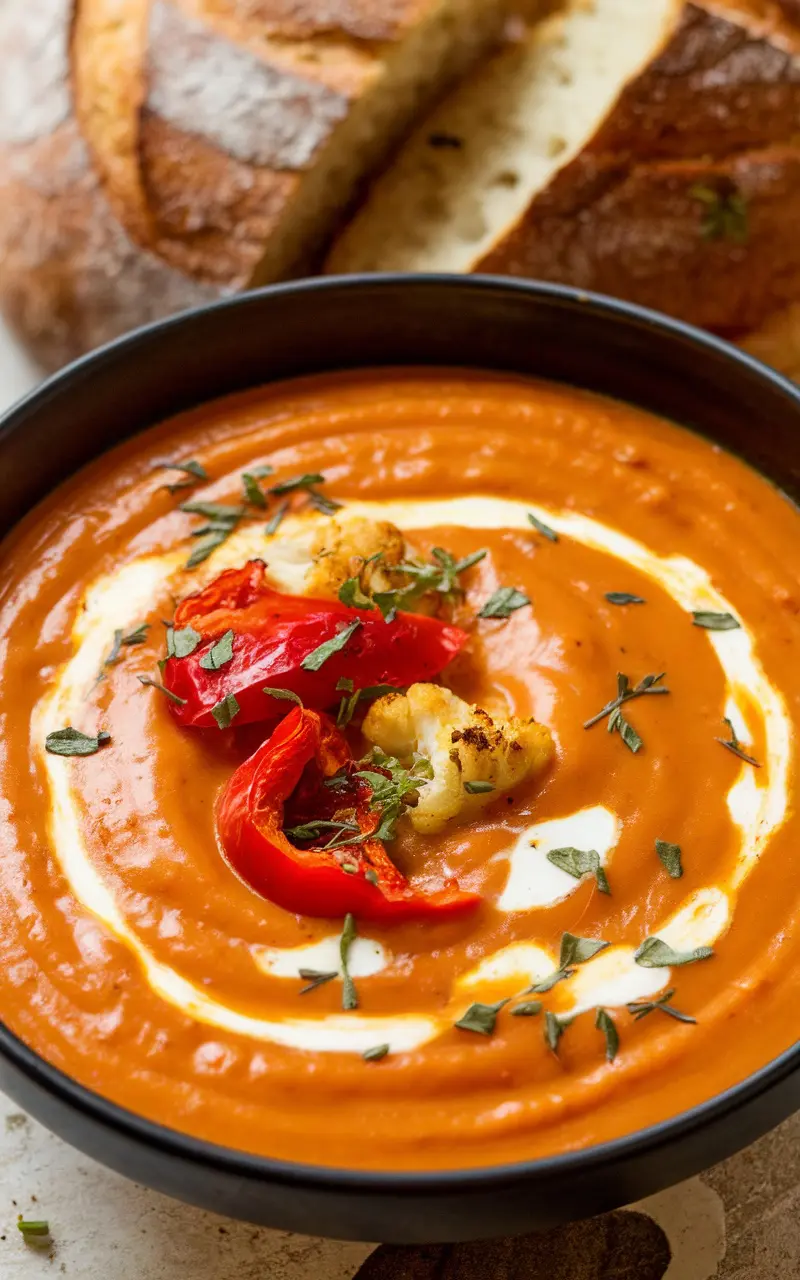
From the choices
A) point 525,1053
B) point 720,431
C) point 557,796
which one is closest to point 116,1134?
point 525,1053

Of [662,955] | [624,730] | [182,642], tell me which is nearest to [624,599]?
[624,730]

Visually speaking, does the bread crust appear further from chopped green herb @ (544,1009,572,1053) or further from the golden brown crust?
chopped green herb @ (544,1009,572,1053)

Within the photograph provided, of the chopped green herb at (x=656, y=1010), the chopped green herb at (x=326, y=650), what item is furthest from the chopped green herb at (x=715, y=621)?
the chopped green herb at (x=656, y=1010)

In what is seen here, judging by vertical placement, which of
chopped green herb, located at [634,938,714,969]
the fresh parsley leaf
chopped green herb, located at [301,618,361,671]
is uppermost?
the fresh parsley leaf

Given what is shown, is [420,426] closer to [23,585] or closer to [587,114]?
[23,585]

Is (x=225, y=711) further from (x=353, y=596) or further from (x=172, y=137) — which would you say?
(x=172, y=137)

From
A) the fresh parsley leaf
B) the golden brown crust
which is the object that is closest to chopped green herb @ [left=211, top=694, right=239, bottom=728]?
the fresh parsley leaf
